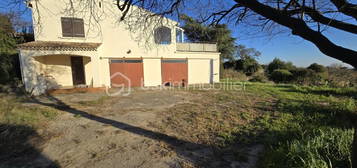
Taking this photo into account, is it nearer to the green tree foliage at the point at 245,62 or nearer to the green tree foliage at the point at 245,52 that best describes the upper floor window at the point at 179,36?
the green tree foliage at the point at 245,62

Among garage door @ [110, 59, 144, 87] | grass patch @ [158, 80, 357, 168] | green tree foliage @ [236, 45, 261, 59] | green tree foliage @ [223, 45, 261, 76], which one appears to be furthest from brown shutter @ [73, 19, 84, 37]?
green tree foliage @ [236, 45, 261, 59]

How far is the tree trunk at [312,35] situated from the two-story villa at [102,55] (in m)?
6.03

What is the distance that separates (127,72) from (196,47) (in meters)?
6.36

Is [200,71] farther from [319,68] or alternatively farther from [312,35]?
[319,68]

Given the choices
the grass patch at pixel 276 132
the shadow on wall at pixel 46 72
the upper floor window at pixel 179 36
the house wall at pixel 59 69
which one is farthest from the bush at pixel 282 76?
the house wall at pixel 59 69

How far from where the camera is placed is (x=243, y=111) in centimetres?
535

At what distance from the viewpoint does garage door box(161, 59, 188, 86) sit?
12234mm

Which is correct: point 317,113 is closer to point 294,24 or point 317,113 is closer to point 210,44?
point 294,24

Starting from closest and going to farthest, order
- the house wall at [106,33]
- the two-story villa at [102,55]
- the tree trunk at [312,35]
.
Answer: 1. the tree trunk at [312,35]
2. the two-story villa at [102,55]
3. the house wall at [106,33]

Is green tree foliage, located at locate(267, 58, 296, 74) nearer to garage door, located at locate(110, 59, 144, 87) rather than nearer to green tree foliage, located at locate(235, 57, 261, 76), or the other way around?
green tree foliage, located at locate(235, 57, 261, 76)

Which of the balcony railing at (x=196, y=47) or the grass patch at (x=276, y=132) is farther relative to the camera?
the balcony railing at (x=196, y=47)

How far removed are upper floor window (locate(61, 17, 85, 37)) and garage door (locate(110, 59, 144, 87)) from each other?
2.74 metres

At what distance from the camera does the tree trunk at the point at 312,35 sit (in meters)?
1.49

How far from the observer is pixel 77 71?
417 inches
